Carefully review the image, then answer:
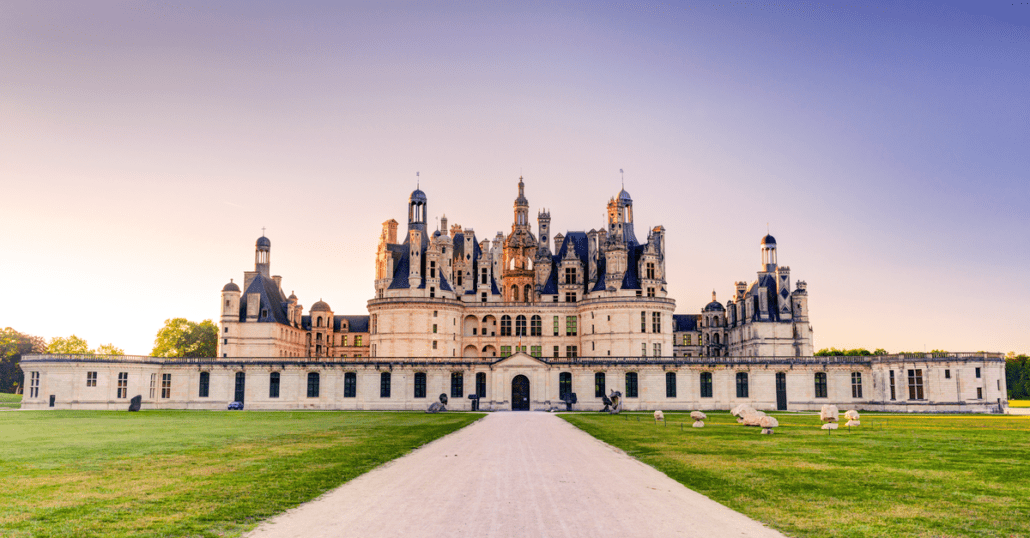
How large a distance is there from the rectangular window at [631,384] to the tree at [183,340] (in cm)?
7045

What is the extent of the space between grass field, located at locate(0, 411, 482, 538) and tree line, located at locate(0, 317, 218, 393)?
3185 inches

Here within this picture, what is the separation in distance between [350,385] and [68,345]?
61196 mm

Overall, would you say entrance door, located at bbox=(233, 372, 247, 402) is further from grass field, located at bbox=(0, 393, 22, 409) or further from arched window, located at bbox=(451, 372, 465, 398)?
arched window, located at bbox=(451, 372, 465, 398)

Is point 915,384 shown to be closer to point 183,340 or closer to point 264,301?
point 264,301

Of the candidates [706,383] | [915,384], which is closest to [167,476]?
[706,383]

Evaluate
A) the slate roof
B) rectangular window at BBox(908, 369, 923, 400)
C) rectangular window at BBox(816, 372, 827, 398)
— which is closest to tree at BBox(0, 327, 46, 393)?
the slate roof

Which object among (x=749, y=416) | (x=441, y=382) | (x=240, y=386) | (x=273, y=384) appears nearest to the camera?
(x=749, y=416)

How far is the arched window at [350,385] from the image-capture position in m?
80.7

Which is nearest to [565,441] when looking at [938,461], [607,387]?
[938,461]

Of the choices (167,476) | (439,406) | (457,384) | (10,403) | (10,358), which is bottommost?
(10,403)

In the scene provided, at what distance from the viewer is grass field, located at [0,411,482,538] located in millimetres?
14070

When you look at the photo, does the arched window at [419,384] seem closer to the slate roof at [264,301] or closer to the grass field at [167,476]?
the slate roof at [264,301]

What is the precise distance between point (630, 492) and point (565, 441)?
16797 millimetres

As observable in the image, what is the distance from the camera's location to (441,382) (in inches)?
3140
